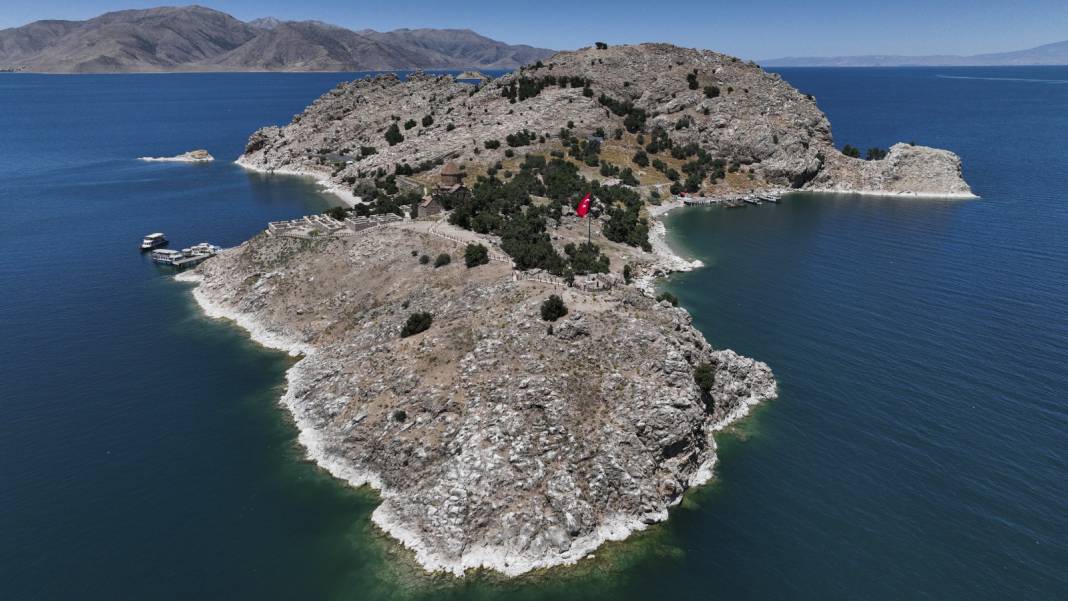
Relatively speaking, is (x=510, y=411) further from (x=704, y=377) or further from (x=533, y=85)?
(x=533, y=85)

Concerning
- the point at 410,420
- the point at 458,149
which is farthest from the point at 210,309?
the point at 458,149

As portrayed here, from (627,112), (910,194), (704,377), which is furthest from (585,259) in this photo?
(910,194)

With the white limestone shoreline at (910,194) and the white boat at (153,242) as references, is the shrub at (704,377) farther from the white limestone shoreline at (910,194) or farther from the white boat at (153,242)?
the white limestone shoreline at (910,194)

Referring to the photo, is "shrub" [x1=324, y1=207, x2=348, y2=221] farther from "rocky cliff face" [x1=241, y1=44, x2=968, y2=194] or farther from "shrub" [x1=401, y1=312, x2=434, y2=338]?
"rocky cliff face" [x1=241, y1=44, x2=968, y2=194]

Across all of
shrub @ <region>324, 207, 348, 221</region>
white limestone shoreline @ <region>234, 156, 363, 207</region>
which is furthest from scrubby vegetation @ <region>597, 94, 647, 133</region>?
shrub @ <region>324, 207, 348, 221</region>

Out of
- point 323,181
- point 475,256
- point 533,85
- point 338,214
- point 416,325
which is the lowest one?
point 416,325

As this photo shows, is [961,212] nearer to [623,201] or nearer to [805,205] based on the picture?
[805,205]
